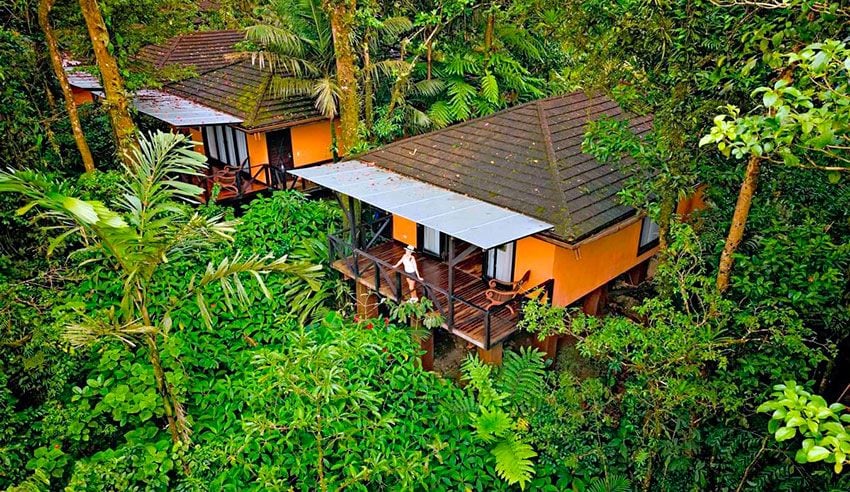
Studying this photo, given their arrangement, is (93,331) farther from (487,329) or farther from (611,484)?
(611,484)

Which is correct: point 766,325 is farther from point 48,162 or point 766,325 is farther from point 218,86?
point 218,86

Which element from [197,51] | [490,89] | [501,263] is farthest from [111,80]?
[197,51]

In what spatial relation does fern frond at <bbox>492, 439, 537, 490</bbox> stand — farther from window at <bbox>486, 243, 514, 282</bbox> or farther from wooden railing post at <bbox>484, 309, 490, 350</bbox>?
window at <bbox>486, 243, 514, 282</bbox>

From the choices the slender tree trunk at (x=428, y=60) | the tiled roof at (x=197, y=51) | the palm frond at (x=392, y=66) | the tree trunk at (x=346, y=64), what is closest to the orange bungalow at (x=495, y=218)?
the tree trunk at (x=346, y=64)

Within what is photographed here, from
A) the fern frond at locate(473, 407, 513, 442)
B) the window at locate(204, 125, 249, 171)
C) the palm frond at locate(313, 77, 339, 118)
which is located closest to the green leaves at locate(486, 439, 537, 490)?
the fern frond at locate(473, 407, 513, 442)

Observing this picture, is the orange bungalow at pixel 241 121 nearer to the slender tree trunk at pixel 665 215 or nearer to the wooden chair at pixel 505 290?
the wooden chair at pixel 505 290

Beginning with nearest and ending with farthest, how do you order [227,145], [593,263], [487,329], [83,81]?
[487,329] → [593,263] → [227,145] → [83,81]
